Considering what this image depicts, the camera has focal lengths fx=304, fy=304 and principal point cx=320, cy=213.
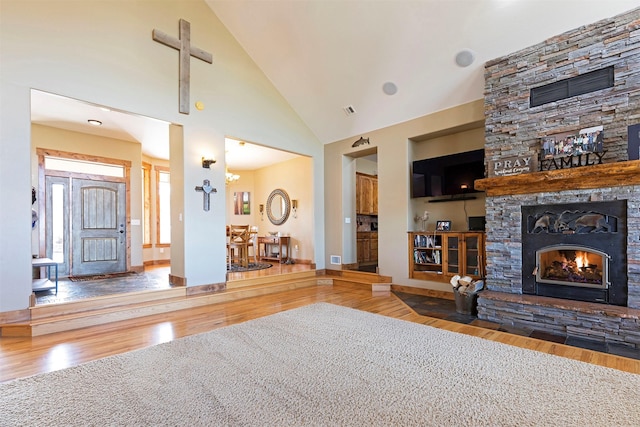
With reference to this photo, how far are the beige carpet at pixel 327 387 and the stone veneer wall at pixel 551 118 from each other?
1.33 m

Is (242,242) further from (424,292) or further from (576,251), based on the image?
(576,251)

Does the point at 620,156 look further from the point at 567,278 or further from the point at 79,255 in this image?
the point at 79,255

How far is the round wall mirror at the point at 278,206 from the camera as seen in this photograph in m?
8.40

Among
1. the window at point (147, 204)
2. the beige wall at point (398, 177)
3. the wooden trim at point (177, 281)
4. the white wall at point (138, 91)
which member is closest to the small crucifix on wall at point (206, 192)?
the white wall at point (138, 91)

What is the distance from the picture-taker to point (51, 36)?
3.62m

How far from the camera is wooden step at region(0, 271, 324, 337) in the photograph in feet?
10.9

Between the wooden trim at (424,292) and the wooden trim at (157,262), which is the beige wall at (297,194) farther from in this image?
the wooden trim at (157,262)

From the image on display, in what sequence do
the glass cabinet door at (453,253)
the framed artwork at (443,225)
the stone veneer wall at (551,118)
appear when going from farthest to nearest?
1. the framed artwork at (443,225)
2. the glass cabinet door at (453,253)
3. the stone veneer wall at (551,118)

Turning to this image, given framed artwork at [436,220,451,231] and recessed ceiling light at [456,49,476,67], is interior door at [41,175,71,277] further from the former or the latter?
recessed ceiling light at [456,49,476,67]

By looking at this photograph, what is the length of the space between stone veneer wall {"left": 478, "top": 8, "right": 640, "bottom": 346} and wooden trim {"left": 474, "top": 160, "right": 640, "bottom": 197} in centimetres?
6

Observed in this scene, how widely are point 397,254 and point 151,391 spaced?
14.2 feet

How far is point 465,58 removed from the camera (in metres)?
4.16

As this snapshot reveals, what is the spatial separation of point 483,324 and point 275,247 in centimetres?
594

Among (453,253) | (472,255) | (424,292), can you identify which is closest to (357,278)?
(424,292)
